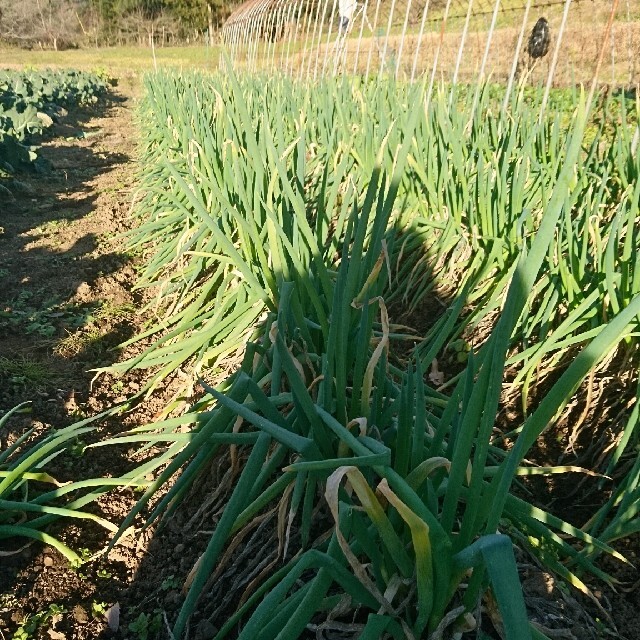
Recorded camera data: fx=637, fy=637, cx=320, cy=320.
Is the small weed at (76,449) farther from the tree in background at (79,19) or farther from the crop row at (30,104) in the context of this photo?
the tree in background at (79,19)

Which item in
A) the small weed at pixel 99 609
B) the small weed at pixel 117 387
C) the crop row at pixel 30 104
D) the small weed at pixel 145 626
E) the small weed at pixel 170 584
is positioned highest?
the small weed at pixel 170 584

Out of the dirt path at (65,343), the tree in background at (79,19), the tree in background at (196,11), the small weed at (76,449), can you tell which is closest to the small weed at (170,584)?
the dirt path at (65,343)

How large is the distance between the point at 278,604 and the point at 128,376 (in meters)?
1.46

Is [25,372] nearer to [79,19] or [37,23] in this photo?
[79,19]

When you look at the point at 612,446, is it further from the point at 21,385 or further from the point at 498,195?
the point at 21,385

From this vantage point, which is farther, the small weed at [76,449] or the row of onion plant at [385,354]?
the small weed at [76,449]

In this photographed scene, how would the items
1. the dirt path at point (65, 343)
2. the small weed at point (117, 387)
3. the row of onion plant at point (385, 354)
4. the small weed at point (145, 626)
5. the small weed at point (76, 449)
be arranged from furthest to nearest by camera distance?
the small weed at point (117, 387)
the small weed at point (76, 449)
the dirt path at point (65, 343)
the small weed at point (145, 626)
the row of onion plant at point (385, 354)

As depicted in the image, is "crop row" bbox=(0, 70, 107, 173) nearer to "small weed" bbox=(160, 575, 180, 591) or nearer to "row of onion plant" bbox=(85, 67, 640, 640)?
"row of onion plant" bbox=(85, 67, 640, 640)

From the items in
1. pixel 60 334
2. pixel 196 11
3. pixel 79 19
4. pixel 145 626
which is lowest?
pixel 60 334

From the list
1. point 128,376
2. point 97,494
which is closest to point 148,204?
point 128,376

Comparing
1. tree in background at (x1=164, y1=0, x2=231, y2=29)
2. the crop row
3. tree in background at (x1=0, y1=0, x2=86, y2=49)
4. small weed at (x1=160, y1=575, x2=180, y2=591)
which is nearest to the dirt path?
small weed at (x1=160, y1=575, x2=180, y2=591)

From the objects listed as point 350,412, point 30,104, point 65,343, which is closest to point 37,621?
point 350,412

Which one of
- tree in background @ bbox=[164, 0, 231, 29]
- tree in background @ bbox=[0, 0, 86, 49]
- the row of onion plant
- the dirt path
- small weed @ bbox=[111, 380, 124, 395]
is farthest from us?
tree in background @ bbox=[0, 0, 86, 49]

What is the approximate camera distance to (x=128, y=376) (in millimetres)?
2119
